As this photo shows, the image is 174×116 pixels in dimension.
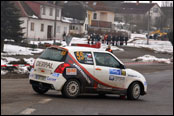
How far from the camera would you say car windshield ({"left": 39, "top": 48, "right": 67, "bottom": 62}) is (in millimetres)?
12883

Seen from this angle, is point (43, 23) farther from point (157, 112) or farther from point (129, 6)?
point (129, 6)

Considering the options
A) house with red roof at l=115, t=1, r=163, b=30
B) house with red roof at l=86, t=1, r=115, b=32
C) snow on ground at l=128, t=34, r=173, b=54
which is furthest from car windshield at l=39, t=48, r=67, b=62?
house with red roof at l=115, t=1, r=163, b=30

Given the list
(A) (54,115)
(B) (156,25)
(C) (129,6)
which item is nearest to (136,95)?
(A) (54,115)

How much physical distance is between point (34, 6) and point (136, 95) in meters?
53.7

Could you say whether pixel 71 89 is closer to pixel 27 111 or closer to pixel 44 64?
pixel 44 64

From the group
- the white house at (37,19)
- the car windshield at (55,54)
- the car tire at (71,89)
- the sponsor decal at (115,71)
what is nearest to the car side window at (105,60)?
the sponsor decal at (115,71)

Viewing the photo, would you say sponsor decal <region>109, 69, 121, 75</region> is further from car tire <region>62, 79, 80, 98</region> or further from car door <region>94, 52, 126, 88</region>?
car tire <region>62, 79, 80, 98</region>

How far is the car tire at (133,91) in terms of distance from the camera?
1432 centimetres

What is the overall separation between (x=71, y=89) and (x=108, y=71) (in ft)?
4.98

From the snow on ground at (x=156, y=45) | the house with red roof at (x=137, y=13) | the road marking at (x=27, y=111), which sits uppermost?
the house with red roof at (x=137, y=13)

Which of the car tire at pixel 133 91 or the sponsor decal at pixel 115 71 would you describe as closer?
the sponsor decal at pixel 115 71

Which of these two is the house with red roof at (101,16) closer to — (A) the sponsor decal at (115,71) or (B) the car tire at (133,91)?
(B) the car tire at (133,91)

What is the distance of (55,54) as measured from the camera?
1300 centimetres

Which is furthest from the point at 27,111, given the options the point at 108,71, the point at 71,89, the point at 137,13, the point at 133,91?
the point at 137,13
